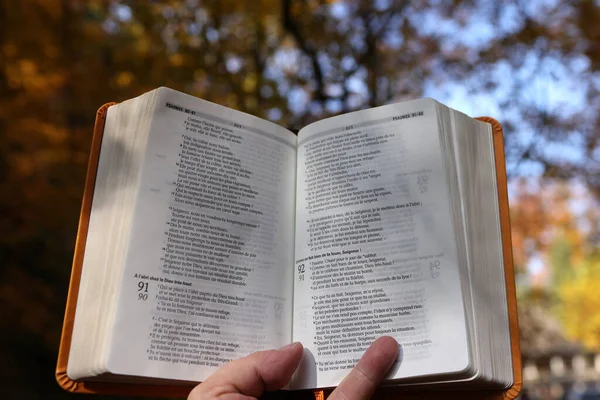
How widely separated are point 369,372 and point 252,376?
194 millimetres

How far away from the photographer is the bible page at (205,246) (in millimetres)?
904

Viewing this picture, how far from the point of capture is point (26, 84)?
140 inches

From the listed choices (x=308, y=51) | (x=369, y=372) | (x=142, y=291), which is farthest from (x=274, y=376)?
(x=308, y=51)

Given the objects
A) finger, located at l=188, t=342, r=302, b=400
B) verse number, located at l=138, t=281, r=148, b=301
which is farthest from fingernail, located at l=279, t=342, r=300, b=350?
verse number, located at l=138, t=281, r=148, b=301

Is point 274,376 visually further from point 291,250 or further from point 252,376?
point 291,250

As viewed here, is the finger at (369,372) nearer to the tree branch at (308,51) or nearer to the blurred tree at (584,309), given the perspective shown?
the tree branch at (308,51)

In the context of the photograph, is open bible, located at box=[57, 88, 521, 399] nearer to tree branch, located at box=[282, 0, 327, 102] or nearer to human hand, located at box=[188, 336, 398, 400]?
human hand, located at box=[188, 336, 398, 400]

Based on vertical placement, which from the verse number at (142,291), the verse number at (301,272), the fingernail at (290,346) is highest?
the verse number at (301,272)

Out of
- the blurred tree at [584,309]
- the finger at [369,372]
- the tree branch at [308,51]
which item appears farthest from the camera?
the blurred tree at [584,309]

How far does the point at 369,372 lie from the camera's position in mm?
864

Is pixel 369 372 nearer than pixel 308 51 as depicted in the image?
Yes

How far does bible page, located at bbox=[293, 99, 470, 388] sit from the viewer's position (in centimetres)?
91

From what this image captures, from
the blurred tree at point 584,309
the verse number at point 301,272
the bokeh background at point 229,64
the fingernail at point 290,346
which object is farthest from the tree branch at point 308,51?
the blurred tree at point 584,309

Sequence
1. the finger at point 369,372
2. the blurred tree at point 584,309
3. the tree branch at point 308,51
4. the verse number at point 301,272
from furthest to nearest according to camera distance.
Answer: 1. the blurred tree at point 584,309
2. the tree branch at point 308,51
3. the verse number at point 301,272
4. the finger at point 369,372
